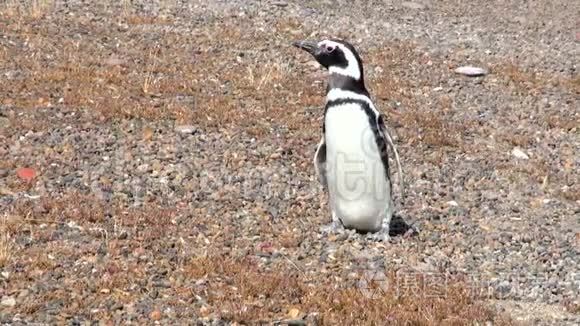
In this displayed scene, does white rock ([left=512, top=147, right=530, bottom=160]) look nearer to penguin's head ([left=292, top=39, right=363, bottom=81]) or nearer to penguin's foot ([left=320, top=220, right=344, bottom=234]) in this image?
penguin's foot ([left=320, top=220, right=344, bottom=234])

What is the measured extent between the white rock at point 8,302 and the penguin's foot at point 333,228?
3.92 meters

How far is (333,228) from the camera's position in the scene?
1038 centimetres

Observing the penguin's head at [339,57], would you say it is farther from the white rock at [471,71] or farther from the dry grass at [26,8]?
the dry grass at [26,8]

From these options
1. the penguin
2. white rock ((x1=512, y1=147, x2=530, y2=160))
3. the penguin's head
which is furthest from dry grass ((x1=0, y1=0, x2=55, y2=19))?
the penguin's head

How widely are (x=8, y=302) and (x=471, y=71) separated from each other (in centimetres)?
1351

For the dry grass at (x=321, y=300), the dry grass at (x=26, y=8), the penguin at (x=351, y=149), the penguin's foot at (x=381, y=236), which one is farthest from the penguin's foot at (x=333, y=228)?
the dry grass at (x=26, y=8)

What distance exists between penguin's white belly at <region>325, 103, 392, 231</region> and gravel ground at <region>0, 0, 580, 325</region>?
0.33 m

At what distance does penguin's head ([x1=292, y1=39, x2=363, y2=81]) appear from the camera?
32.2 ft

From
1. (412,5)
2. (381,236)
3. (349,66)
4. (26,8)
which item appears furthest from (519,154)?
(412,5)

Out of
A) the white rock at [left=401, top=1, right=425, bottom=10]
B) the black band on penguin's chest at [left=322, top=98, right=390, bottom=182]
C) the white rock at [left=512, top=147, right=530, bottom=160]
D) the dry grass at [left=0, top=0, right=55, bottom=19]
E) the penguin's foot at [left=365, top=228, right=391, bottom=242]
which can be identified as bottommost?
the penguin's foot at [left=365, top=228, right=391, bottom=242]

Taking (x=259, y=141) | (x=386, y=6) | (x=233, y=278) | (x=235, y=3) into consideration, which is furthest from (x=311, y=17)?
(x=233, y=278)

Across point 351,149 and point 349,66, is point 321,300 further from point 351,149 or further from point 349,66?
point 349,66

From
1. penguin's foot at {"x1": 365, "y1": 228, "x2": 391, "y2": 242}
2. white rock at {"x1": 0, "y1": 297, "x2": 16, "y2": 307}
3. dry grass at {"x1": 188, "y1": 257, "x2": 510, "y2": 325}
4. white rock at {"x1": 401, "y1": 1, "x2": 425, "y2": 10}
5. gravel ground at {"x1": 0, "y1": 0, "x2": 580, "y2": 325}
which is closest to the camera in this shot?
white rock at {"x1": 0, "y1": 297, "x2": 16, "y2": 307}

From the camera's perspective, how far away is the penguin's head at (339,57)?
9.80 m
